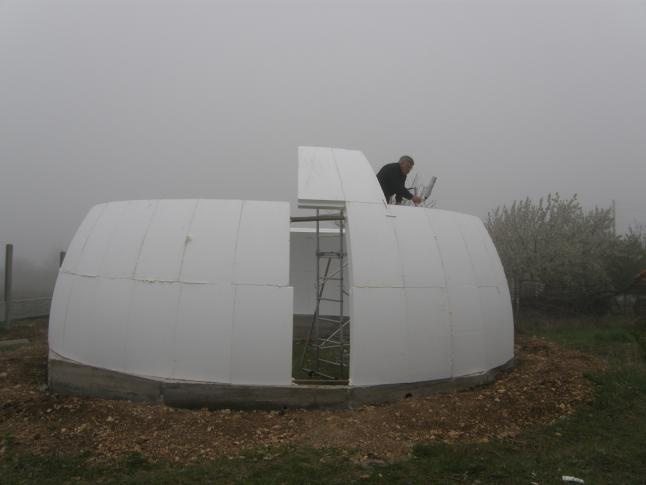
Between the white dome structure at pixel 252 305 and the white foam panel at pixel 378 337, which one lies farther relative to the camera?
the white foam panel at pixel 378 337

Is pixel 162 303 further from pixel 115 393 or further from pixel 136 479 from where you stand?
pixel 136 479

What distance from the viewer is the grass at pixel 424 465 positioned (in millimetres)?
5355

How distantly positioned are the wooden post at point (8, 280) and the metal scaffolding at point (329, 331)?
10960 millimetres

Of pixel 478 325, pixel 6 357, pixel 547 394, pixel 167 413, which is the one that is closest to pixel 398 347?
pixel 478 325

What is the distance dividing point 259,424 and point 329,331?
25.9ft

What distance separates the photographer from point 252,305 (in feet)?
23.6

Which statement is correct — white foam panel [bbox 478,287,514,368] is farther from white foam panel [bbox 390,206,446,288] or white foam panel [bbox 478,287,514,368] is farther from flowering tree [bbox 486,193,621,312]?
flowering tree [bbox 486,193,621,312]

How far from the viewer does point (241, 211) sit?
782 centimetres

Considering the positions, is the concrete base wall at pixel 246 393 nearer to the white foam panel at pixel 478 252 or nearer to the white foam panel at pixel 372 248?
the white foam panel at pixel 372 248

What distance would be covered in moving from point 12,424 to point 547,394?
8886mm

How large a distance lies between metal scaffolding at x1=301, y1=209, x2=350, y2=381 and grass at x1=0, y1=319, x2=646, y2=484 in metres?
2.64

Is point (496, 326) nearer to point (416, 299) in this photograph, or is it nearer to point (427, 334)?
point (427, 334)

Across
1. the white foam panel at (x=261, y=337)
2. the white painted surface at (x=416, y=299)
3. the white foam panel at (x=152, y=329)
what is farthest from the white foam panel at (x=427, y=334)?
the white foam panel at (x=152, y=329)

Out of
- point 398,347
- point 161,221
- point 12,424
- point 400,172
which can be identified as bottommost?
point 12,424
